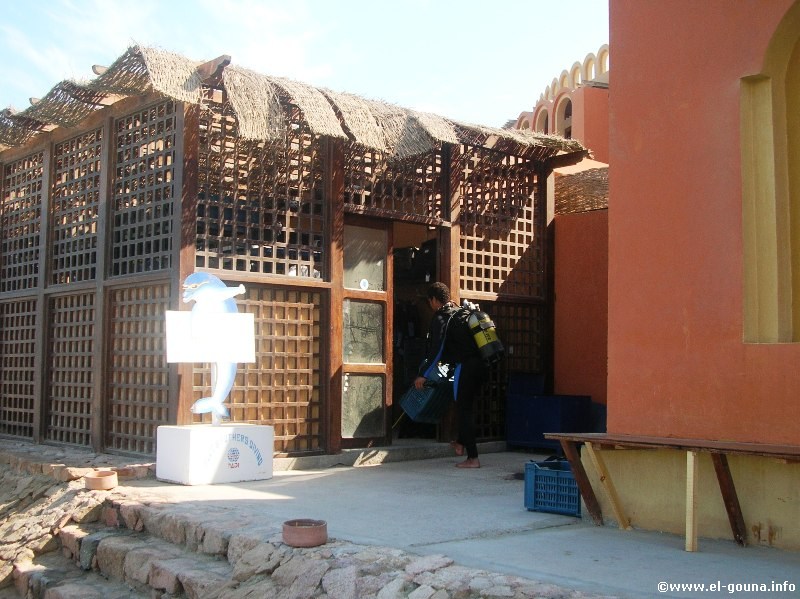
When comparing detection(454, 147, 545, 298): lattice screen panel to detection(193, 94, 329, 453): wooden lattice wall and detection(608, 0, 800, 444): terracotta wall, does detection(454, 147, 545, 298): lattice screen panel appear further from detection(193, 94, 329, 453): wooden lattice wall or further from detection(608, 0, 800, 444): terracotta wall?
detection(608, 0, 800, 444): terracotta wall

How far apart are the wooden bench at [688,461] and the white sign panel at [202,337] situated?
3011 mm

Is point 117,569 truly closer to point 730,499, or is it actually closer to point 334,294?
point 334,294

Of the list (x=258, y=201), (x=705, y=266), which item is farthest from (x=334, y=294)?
(x=705, y=266)

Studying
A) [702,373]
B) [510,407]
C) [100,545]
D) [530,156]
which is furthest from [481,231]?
[100,545]

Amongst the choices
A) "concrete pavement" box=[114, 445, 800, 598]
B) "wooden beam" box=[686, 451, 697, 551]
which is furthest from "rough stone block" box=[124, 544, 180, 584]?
"wooden beam" box=[686, 451, 697, 551]

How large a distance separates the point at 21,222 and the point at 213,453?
4.83 metres

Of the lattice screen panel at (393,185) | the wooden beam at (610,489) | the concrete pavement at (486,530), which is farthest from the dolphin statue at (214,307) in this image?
the wooden beam at (610,489)

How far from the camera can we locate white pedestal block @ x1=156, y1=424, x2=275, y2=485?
711 cm

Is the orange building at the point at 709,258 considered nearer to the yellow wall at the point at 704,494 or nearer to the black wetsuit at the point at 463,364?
the yellow wall at the point at 704,494

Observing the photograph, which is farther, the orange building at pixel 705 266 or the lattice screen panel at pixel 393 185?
the lattice screen panel at pixel 393 185

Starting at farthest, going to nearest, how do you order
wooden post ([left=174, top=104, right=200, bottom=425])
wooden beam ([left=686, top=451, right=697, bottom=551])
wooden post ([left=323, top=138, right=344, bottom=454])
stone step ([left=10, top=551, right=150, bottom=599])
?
wooden post ([left=323, top=138, right=344, bottom=454]) < wooden post ([left=174, top=104, right=200, bottom=425]) < stone step ([left=10, top=551, right=150, bottom=599]) < wooden beam ([left=686, top=451, right=697, bottom=551])

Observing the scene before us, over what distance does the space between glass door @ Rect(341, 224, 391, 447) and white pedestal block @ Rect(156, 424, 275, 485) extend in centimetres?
150

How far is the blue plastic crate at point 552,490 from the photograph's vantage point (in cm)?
605

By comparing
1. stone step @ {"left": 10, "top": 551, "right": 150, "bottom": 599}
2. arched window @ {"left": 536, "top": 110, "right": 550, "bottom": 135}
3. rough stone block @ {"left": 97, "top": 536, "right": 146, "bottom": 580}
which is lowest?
stone step @ {"left": 10, "top": 551, "right": 150, "bottom": 599}
